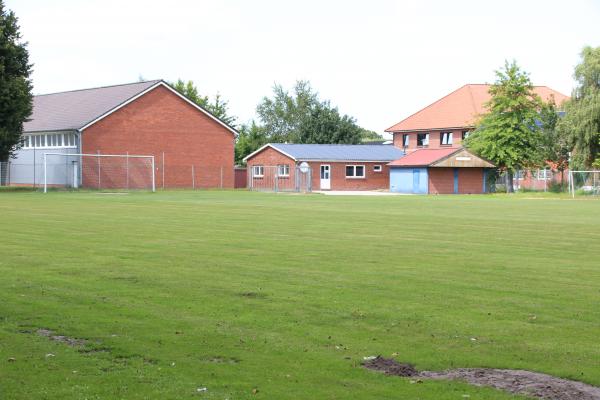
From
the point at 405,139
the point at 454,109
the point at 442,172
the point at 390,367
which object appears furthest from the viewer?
the point at 405,139

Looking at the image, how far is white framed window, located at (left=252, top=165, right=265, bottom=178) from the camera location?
83875 mm

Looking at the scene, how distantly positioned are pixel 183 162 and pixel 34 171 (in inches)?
463

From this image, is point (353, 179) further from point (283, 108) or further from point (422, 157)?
point (283, 108)

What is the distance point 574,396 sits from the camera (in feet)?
23.6

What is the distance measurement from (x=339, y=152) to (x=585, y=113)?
79.1 feet

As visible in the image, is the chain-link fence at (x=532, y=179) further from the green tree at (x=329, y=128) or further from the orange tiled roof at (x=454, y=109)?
the green tree at (x=329, y=128)

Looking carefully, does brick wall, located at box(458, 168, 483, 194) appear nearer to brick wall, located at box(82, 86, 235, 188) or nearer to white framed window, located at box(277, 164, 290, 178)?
white framed window, located at box(277, 164, 290, 178)

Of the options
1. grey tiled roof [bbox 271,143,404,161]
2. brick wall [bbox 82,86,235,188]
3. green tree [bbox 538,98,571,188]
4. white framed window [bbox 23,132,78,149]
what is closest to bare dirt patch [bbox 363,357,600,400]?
brick wall [bbox 82,86,235,188]

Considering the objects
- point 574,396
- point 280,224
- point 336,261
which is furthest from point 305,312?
point 280,224

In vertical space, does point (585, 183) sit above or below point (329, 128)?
below

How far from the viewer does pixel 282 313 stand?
10.7 metres

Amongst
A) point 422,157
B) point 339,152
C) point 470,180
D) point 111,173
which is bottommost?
point 470,180

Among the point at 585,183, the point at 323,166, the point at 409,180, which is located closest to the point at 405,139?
the point at 323,166

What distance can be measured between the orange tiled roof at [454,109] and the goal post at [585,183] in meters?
29.5
